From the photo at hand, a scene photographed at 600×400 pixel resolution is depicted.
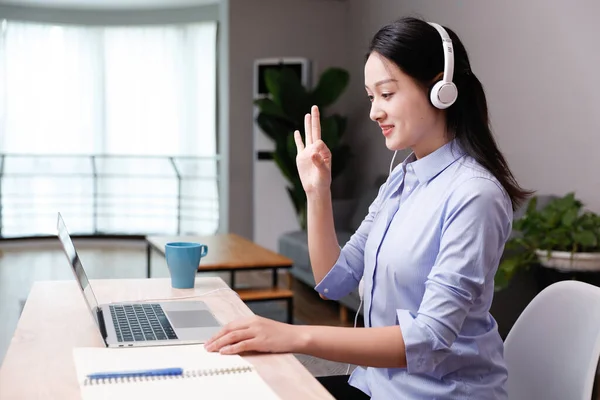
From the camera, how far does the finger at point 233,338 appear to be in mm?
1144

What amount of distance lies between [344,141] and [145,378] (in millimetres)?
5630

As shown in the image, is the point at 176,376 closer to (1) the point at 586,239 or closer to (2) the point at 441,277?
(2) the point at 441,277

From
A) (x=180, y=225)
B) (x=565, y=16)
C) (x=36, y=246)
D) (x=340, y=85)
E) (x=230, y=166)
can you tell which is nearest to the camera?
(x=565, y=16)

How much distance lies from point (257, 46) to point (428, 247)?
543cm

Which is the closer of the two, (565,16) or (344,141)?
(565,16)

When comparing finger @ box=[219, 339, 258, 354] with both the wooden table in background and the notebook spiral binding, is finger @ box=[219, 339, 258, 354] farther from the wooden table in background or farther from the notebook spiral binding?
the wooden table in background

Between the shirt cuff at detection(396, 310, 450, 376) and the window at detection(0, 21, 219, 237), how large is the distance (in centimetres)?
626

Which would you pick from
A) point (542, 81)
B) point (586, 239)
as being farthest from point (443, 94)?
point (542, 81)

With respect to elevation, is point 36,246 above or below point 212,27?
below

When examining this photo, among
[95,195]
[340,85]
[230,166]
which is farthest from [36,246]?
[340,85]

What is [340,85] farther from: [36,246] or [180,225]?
[36,246]

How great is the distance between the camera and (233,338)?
3.75ft

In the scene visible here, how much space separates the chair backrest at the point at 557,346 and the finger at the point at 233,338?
1.86ft

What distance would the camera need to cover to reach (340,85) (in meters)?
5.89
